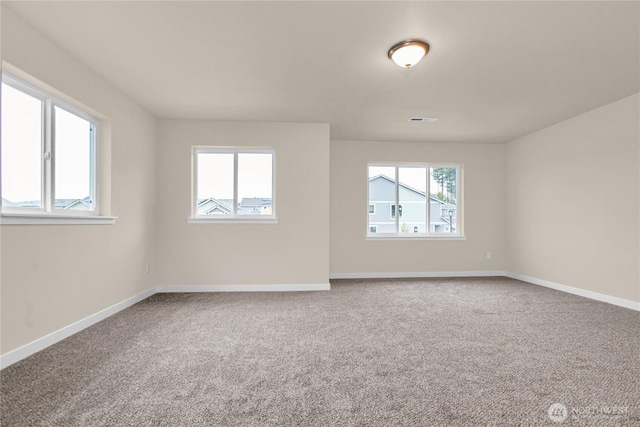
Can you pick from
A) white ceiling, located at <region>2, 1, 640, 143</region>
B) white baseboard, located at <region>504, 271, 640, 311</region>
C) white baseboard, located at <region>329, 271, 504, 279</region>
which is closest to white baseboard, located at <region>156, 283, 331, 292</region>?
white baseboard, located at <region>329, 271, 504, 279</region>

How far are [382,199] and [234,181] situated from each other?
2.69 m

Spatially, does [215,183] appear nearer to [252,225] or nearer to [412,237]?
[252,225]

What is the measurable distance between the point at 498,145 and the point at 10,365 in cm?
704

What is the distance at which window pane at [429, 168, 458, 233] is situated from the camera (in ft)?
19.3

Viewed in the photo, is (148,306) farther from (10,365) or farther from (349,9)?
(349,9)

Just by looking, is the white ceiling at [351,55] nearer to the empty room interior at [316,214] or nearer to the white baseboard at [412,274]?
the empty room interior at [316,214]

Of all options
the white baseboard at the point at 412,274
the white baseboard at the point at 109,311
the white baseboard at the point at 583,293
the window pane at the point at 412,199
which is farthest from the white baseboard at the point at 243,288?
the white baseboard at the point at 583,293

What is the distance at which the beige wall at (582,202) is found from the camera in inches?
144

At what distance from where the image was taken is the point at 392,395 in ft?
5.93

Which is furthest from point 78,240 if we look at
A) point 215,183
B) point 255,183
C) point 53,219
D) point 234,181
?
point 255,183

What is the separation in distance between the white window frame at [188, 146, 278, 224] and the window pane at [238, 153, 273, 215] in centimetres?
4
